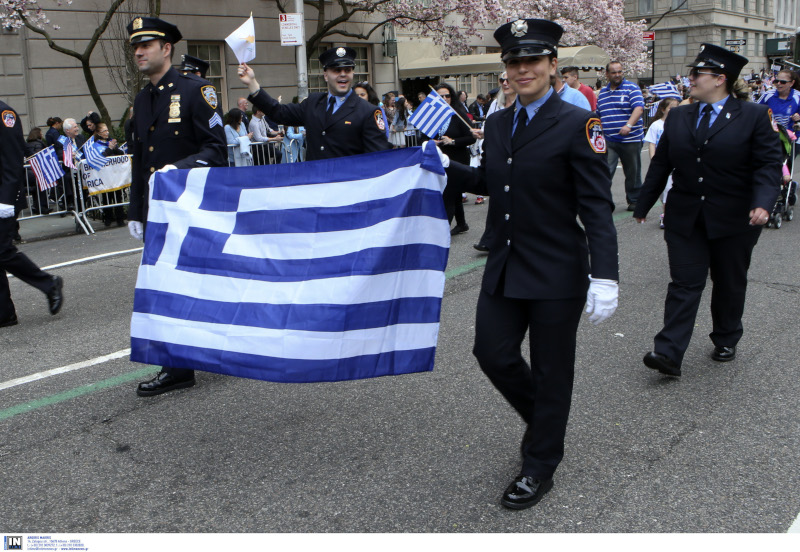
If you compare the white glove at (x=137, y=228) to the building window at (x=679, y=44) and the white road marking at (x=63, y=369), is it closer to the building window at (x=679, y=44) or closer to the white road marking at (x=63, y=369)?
the white road marking at (x=63, y=369)

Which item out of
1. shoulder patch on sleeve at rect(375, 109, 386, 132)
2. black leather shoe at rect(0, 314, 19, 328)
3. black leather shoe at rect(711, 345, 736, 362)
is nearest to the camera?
black leather shoe at rect(711, 345, 736, 362)

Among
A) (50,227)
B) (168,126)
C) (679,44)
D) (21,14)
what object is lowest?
(50,227)

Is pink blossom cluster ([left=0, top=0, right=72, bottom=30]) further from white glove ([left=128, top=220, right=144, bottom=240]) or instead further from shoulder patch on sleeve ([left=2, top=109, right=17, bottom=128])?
white glove ([left=128, top=220, right=144, bottom=240])

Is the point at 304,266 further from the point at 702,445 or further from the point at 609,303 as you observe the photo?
the point at 702,445

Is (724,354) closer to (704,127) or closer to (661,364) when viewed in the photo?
(661,364)

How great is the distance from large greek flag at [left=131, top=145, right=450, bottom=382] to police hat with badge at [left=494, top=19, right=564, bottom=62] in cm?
66

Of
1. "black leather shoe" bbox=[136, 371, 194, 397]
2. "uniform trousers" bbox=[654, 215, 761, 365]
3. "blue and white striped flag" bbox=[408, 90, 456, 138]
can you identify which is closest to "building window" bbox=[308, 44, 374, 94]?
"blue and white striped flag" bbox=[408, 90, 456, 138]

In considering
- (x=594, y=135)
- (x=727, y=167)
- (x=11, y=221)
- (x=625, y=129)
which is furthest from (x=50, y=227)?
(x=594, y=135)

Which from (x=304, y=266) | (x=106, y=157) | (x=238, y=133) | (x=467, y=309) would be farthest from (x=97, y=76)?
(x=304, y=266)

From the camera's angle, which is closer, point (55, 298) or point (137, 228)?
point (137, 228)

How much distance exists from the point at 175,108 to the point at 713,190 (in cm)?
323

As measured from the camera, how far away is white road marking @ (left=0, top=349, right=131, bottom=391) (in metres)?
5.25

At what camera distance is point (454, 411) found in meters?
4.55

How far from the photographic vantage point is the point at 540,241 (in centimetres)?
344
